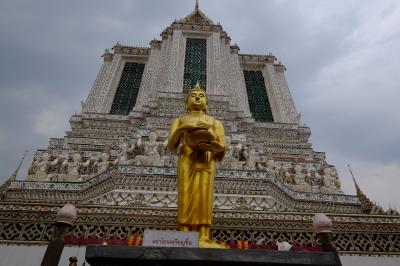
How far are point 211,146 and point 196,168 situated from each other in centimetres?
40

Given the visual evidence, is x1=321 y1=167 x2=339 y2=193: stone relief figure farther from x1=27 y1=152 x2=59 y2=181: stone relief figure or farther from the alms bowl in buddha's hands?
x1=27 y1=152 x2=59 y2=181: stone relief figure

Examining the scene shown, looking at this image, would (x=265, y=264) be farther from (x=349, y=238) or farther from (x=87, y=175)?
(x=87, y=175)

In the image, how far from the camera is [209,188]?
4832 millimetres

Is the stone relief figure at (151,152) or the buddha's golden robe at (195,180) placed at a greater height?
the stone relief figure at (151,152)

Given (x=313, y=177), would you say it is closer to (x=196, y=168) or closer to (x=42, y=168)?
(x=196, y=168)

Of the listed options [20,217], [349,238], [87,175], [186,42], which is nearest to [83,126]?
[87,175]

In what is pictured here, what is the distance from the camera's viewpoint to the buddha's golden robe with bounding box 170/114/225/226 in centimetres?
461

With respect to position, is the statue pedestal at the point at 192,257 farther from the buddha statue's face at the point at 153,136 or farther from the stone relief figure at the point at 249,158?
the buddha statue's face at the point at 153,136

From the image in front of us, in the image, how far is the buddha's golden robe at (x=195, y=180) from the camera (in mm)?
4613

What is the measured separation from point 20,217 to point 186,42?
1541 cm

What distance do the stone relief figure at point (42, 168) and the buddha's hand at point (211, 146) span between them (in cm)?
785

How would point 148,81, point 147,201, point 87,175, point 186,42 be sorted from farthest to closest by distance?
point 186,42 → point 148,81 → point 87,175 → point 147,201

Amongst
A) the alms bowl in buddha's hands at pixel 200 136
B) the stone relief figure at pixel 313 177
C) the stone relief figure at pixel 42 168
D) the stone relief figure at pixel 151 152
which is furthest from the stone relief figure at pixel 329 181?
the stone relief figure at pixel 42 168

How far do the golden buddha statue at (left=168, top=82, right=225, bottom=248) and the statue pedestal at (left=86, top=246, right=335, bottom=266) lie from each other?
1.13m
